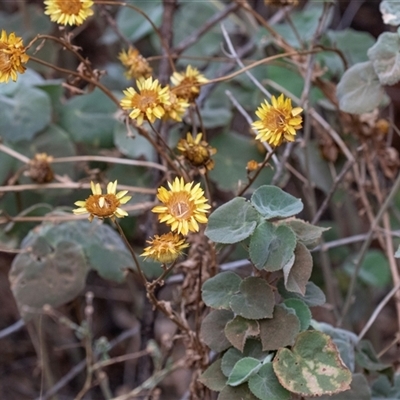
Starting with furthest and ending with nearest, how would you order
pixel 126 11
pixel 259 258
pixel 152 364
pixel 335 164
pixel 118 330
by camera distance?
1. pixel 118 330
2. pixel 126 11
3. pixel 335 164
4. pixel 152 364
5. pixel 259 258

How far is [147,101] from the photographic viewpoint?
517 millimetres

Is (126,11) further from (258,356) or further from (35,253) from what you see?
(258,356)

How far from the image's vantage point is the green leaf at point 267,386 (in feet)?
1.52

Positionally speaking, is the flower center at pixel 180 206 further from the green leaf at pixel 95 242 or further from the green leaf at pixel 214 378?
the green leaf at pixel 95 242

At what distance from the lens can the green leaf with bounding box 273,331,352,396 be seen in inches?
18.3

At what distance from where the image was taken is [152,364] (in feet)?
2.75

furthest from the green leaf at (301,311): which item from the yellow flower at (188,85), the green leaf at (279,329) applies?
the yellow flower at (188,85)

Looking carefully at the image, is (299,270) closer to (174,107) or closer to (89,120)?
(174,107)

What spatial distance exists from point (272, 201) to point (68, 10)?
271 millimetres

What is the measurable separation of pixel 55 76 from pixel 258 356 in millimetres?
856

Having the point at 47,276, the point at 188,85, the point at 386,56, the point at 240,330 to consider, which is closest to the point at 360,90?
Answer: the point at 386,56

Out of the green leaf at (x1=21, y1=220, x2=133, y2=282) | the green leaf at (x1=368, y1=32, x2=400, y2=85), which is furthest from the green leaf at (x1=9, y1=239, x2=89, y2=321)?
the green leaf at (x1=368, y1=32, x2=400, y2=85)

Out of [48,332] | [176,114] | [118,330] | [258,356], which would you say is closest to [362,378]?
[258,356]

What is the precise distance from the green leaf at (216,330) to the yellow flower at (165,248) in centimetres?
10
